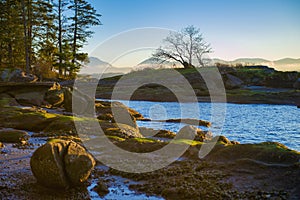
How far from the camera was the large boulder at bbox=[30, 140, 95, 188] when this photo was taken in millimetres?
5945

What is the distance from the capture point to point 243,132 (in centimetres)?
1479

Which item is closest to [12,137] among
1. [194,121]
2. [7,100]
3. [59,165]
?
[59,165]

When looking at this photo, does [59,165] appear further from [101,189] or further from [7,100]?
[7,100]

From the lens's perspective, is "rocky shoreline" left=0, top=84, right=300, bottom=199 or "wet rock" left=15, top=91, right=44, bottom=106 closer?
"rocky shoreline" left=0, top=84, right=300, bottom=199

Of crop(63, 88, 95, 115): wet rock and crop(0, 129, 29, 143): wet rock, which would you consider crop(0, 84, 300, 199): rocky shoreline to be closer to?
crop(0, 129, 29, 143): wet rock

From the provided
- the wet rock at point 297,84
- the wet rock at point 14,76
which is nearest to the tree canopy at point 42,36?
the wet rock at point 14,76

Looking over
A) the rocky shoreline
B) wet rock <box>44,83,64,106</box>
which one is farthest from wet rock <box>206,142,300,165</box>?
wet rock <box>44,83,64,106</box>

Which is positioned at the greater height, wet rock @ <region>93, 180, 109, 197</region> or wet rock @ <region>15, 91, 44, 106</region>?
wet rock @ <region>15, 91, 44, 106</region>

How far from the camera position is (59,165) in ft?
19.7

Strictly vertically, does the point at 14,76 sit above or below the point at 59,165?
above

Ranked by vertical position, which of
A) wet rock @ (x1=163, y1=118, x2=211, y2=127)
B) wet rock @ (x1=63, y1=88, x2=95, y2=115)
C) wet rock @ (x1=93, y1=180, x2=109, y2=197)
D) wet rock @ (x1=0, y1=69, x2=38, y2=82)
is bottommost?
wet rock @ (x1=163, y1=118, x2=211, y2=127)

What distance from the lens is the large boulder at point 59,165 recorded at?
234 inches

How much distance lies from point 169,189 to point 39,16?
116ft

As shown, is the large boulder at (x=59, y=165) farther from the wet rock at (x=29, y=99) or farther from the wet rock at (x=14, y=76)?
the wet rock at (x=14, y=76)
